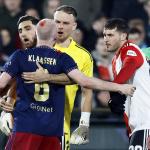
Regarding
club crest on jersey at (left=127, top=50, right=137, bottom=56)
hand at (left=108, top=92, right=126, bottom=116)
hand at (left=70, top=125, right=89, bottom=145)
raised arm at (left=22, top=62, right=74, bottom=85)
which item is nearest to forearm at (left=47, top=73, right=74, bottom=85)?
raised arm at (left=22, top=62, right=74, bottom=85)

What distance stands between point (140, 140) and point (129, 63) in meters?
0.78

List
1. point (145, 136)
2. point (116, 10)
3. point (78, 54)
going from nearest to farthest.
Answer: point (145, 136) < point (78, 54) < point (116, 10)

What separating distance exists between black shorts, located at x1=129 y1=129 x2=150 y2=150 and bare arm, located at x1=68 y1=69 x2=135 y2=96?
0.65 metres

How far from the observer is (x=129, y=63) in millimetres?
7203

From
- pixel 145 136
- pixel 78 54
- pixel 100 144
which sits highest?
pixel 78 54

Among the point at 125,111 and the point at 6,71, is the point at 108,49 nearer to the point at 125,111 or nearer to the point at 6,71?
the point at 125,111

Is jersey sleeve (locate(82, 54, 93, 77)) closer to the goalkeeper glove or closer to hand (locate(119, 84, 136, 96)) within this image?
the goalkeeper glove

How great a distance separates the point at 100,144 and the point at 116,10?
263 cm

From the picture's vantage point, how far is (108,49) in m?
7.60

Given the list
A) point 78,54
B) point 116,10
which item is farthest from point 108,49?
point 116,10

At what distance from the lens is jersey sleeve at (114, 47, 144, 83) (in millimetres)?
7148

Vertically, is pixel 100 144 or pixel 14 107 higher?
pixel 14 107

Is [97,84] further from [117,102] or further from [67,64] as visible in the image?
[117,102]

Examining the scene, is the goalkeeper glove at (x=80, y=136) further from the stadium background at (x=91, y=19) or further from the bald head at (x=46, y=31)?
the stadium background at (x=91, y=19)
